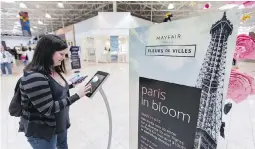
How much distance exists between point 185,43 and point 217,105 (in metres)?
0.32

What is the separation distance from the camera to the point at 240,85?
3.28ft

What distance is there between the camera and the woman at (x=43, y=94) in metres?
1.01

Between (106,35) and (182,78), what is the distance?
10.2 meters

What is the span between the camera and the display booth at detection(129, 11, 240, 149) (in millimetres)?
678

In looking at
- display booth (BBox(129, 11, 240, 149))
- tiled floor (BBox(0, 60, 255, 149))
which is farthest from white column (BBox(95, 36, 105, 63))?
display booth (BBox(129, 11, 240, 149))

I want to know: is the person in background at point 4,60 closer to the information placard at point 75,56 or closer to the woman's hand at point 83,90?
the information placard at point 75,56

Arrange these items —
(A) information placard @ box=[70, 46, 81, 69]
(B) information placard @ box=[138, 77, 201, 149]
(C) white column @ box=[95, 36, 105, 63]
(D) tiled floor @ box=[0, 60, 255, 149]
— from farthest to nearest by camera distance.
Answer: (C) white column @ box=[95, 36, 105, 63]
(A) information placard @ box=[70, 46, 81, 69]
(D) tiled floor @ box=[0, 60, 255, 149]
(B) information placard @ box=[138, 77, 201, 149]

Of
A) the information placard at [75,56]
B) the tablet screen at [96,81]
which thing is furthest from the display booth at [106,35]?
the tablet screen at [96,81]

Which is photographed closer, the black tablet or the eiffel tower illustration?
the eiffel tower illustration

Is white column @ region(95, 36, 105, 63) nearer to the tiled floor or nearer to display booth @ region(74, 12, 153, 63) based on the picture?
display booth @ region(74, 12, 153, 63)

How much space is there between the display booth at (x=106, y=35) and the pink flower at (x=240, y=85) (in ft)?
30.0

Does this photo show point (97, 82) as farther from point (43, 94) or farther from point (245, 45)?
point (245, 45)

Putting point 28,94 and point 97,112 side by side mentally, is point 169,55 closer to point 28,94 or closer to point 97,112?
point 28,94

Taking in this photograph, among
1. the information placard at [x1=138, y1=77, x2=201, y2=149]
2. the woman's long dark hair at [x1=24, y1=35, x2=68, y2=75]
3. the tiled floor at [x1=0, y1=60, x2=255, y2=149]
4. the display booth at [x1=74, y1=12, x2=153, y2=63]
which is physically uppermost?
the display booth at [x1=74, y1=12, x2=153, y2=63]
